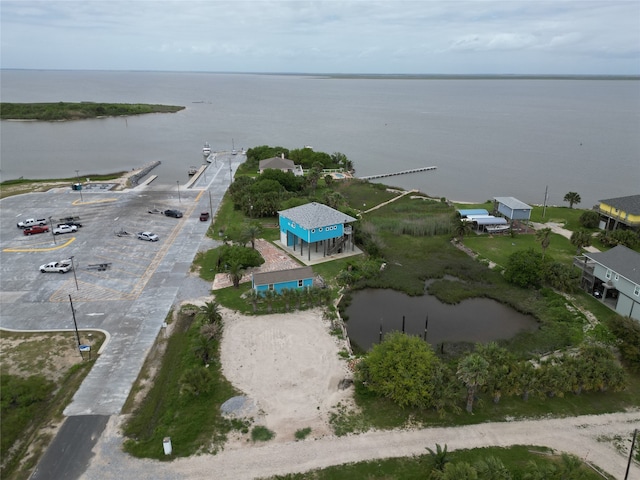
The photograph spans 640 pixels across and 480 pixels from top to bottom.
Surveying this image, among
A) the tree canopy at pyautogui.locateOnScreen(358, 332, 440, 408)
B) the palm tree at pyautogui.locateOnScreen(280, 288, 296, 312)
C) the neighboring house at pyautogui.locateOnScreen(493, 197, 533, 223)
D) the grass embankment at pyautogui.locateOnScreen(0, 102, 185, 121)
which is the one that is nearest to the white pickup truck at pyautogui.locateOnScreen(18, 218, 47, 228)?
the palm tree at pyautogui.locateOnScreen(280, 288, 296, 312)

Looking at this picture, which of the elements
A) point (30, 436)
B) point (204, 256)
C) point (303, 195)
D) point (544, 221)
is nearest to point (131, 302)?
point (204, 256)

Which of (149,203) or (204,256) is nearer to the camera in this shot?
(204,256)

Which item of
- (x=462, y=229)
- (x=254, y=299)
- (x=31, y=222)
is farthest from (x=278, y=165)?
(x=254, y=299)

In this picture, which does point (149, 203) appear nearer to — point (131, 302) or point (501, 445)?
point (131, 302)

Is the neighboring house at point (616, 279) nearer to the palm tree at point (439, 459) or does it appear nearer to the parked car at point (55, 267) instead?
the palm tree at point (439, 459)

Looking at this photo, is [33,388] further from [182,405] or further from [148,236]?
[148,236]

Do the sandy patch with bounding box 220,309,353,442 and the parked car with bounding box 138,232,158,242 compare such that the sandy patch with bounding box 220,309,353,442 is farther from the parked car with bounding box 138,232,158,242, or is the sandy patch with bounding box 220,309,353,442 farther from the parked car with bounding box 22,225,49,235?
the parked car with bounding box 22,225,49,235

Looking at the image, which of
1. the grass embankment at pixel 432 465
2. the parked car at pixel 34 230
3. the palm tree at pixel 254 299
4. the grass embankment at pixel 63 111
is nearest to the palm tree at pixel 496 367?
the grass embankment at pixel 432 465
